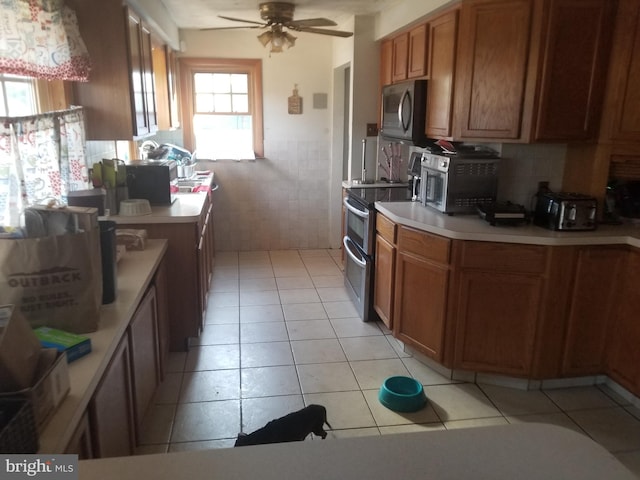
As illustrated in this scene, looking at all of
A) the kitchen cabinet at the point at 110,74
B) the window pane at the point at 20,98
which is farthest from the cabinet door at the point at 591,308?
the window pane at the point at 20,98

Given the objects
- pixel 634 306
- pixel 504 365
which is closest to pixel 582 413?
pixel 504 365

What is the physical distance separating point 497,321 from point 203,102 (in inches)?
152

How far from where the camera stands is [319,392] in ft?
8.91

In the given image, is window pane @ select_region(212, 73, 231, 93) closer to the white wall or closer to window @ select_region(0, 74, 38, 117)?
the white wall

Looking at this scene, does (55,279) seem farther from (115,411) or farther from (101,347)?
(115,411)

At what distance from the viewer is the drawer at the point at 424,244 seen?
272cm

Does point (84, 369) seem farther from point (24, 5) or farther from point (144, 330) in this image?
point (24, 5)

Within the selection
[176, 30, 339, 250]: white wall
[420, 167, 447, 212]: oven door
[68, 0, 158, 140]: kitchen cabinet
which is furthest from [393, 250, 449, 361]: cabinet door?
[176, 30, 339, 250]: white wall

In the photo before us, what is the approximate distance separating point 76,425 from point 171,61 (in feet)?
13.6

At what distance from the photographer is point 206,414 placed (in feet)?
8.20

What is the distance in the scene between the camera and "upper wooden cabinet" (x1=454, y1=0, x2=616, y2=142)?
2627mm

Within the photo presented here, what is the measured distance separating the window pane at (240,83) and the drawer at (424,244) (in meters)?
2.99

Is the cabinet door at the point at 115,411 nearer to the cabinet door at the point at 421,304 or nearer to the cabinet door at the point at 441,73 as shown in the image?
the cabinet door at the point at 421,304

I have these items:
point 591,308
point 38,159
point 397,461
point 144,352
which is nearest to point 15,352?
point 397,461
